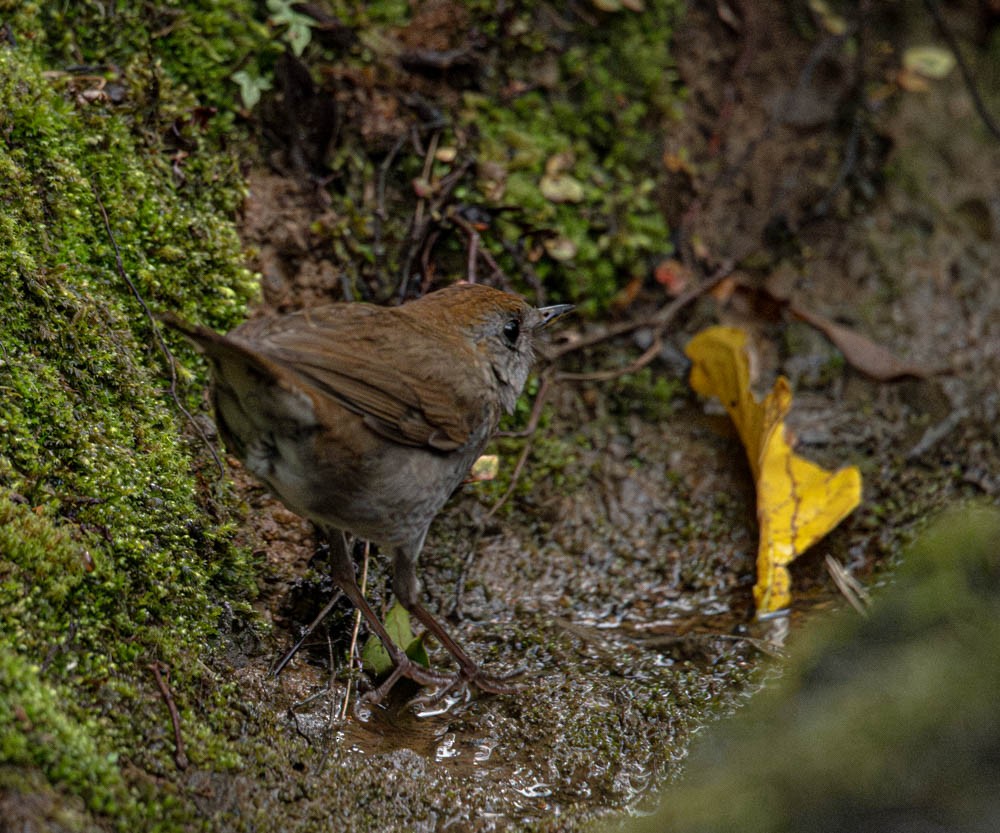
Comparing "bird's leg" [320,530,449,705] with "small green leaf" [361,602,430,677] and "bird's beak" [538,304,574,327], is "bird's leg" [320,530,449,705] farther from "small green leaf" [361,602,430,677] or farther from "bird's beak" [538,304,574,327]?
"bird's beak" [538,304,574,327]

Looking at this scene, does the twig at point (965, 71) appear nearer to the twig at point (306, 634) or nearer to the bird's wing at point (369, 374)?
the bird's wing at point (369, 374)

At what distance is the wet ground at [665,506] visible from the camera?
3.01 metres

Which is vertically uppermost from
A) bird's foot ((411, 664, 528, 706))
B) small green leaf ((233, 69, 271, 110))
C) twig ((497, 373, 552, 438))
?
small green leaf ((233, 69, 271, 110))

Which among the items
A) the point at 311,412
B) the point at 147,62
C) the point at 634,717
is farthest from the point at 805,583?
the point at 147,62

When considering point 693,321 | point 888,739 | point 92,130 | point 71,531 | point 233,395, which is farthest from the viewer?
point 693,321

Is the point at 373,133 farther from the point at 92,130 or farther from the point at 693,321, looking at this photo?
the point at 693,321

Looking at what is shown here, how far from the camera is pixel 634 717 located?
10.9 feet

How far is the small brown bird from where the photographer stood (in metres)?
3.02

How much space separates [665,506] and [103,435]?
2502mm

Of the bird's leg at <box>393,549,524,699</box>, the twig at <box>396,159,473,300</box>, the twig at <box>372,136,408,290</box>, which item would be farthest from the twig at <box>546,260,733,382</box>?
the bird's leg at <box>393,549,524,699</box>

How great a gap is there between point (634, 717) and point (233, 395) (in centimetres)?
166

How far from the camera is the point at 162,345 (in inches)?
143

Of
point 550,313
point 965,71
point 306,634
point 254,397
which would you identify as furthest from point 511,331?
point 965,71

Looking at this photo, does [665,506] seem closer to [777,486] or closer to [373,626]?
[777,486]
